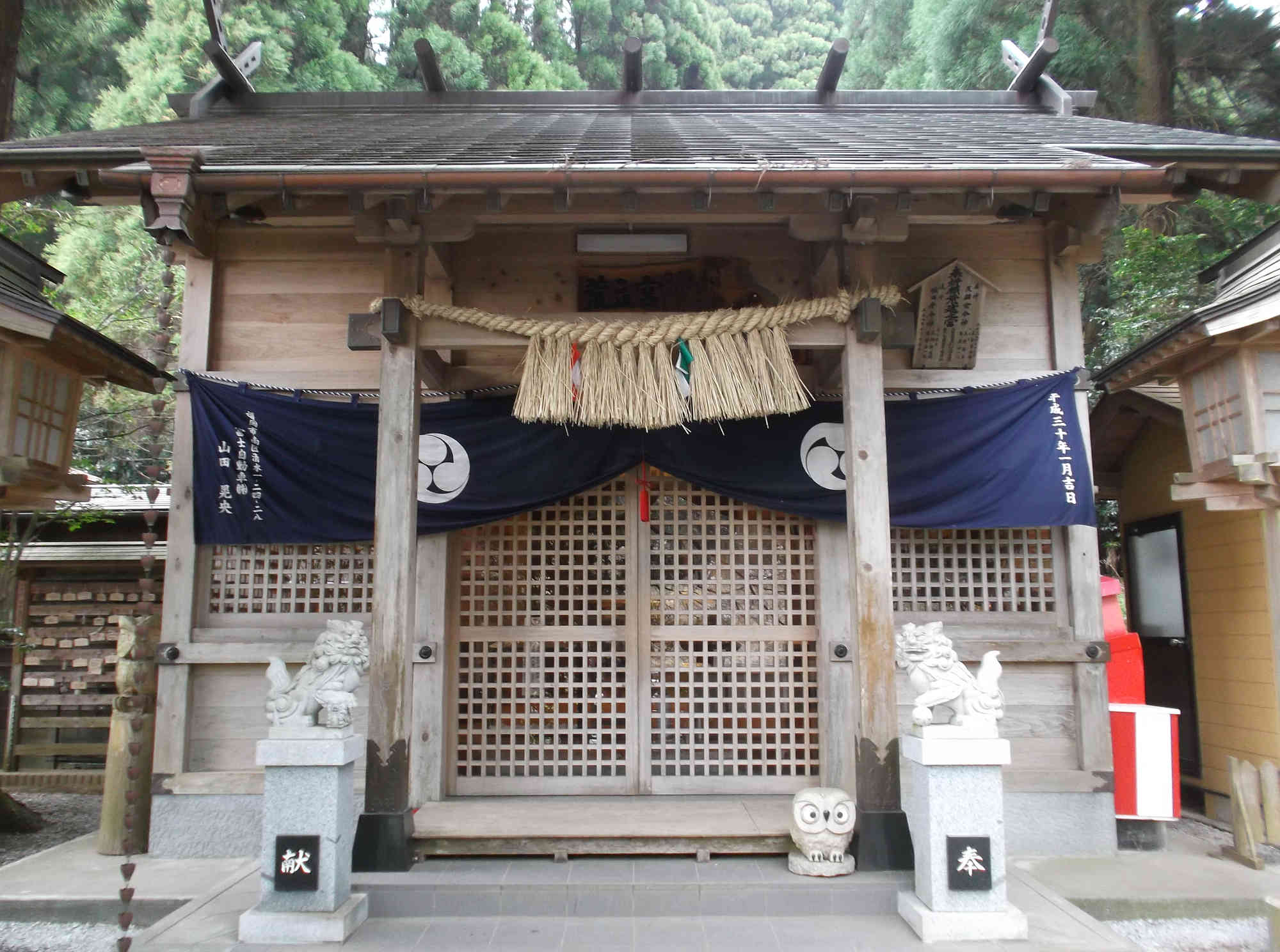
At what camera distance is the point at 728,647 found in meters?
6.67

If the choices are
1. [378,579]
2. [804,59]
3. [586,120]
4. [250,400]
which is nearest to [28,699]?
[250,400]

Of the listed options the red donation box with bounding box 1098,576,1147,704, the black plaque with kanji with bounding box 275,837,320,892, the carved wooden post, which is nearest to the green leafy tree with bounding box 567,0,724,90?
the red donation box with bounding box 1098,576,1147,704

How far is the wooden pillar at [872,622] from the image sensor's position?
197 inches

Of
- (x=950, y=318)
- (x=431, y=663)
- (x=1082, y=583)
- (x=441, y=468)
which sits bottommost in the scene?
(x=431, y=663)

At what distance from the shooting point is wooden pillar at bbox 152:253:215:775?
20.3 ft

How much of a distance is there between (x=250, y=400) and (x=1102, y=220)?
19.5 ft

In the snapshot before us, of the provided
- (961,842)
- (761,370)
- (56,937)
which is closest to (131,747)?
(56,937)

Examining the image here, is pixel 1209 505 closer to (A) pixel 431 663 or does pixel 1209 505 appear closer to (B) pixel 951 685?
(B) pixel 951 685

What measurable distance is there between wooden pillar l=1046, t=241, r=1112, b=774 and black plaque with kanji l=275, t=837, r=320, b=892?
17.3 feet

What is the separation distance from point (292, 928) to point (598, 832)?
5.85 ft

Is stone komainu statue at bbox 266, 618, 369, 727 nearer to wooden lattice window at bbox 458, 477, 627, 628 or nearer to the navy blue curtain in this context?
the navy blue curtain

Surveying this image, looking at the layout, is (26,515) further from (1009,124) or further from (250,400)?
(1009,124)

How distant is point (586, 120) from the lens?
7.36 metres

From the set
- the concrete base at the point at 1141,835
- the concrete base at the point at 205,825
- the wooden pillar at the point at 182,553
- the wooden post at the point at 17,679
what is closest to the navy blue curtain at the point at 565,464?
the wooden pillar at the point at 182,553
